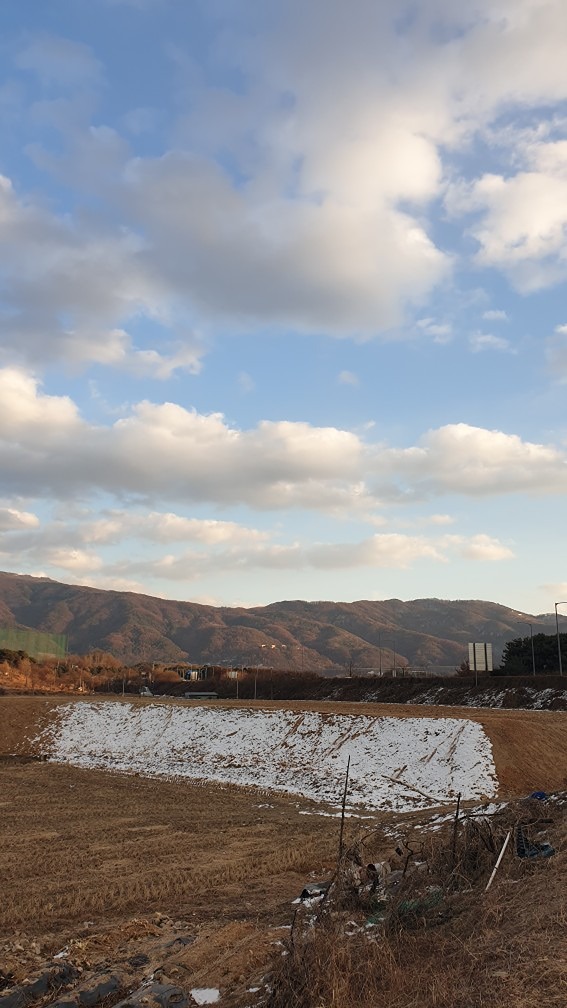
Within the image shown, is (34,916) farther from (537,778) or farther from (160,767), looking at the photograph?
(160,767)

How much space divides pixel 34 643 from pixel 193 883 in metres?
118

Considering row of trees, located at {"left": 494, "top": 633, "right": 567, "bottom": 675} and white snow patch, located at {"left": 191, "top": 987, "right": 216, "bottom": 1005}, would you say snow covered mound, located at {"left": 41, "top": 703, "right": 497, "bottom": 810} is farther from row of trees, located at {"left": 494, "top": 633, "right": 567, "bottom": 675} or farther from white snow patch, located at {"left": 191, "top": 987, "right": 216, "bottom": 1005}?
row of trees, located at {"left": 494, "top": 633, "right": 567, "bottom": 675}

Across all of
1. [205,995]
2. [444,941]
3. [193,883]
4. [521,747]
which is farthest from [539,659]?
[205,995]

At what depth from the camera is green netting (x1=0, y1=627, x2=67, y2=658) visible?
12054cm

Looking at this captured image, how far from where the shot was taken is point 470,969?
26.2 feet

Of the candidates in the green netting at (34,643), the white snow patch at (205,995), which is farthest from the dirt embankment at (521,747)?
the green netting at (34,643)

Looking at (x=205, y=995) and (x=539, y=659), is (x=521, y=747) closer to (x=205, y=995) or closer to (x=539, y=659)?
(x=205, y=995)

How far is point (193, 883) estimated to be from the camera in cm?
1549

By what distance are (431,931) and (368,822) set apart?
43.9 ft

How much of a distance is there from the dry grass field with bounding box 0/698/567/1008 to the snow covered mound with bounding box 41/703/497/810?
6.32ft

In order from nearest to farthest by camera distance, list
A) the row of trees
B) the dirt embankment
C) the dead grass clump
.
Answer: the dead grass clump, the dirt embankment, the row of trees

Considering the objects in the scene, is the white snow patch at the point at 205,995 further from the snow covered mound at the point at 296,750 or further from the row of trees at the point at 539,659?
the row of trees at the point at 539,659

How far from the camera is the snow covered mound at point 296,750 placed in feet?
94.0

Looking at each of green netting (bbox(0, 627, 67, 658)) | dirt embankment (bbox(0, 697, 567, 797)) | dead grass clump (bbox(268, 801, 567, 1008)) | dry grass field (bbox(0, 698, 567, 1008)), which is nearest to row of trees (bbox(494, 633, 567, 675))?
dirt embankment (bbox(0, 697, 567, 797))
